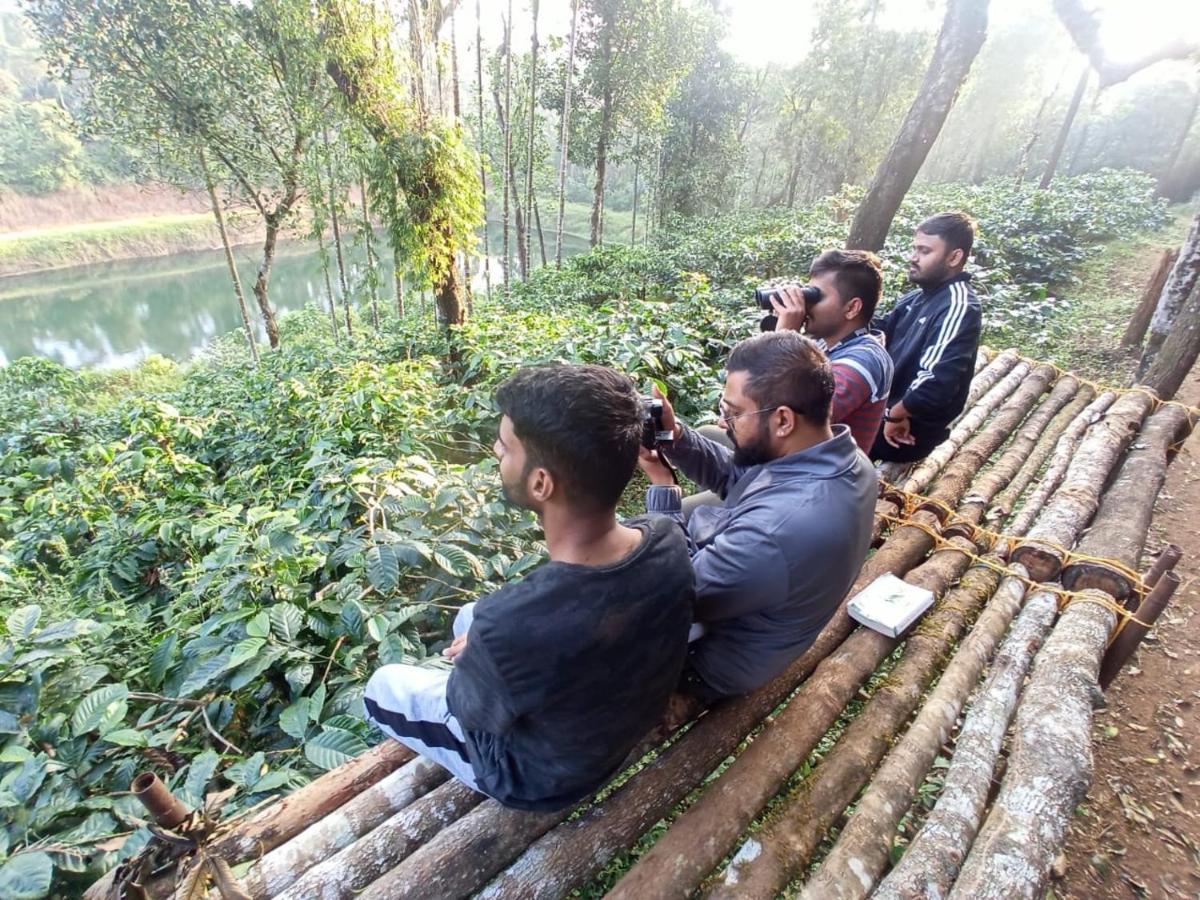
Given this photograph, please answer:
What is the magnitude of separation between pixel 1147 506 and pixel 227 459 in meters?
6.31

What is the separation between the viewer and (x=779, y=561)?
59.4 inches

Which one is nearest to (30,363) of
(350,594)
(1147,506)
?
(350,594)

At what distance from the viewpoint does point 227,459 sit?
4680 mm

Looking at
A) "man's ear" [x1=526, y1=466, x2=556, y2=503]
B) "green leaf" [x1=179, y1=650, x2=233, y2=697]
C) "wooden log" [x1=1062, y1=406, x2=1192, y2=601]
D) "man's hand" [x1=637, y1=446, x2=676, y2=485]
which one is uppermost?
"man's ear" [x1=526, y1=466, x2=556, y2=503]

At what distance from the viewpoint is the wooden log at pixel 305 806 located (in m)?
1.46

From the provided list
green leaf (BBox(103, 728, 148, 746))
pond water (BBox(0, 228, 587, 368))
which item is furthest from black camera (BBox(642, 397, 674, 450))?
pond water (BBox(0, 228, 587, 368))

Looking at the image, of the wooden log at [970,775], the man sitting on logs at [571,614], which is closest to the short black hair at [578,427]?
the man sitting on logs at [571,614]

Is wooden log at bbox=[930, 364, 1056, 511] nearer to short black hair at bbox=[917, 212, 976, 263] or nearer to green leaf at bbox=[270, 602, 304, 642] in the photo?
short black hair at bbox=[917, 212, 976, 263]

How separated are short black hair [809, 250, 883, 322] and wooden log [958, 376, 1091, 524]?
1392 millimetres

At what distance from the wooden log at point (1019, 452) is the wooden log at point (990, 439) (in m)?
0.04

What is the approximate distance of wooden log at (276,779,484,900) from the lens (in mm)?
1379

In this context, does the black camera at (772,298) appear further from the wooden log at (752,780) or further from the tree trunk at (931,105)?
the tree trunk at (931,105)

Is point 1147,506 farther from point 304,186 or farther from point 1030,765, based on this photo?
point 304,186

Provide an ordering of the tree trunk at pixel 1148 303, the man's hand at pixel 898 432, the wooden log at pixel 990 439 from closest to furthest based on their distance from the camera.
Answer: the man's hand at pixel 898 432 < the wooden log at pixel 990 439 < the tree trunk at pixel 1148 303
